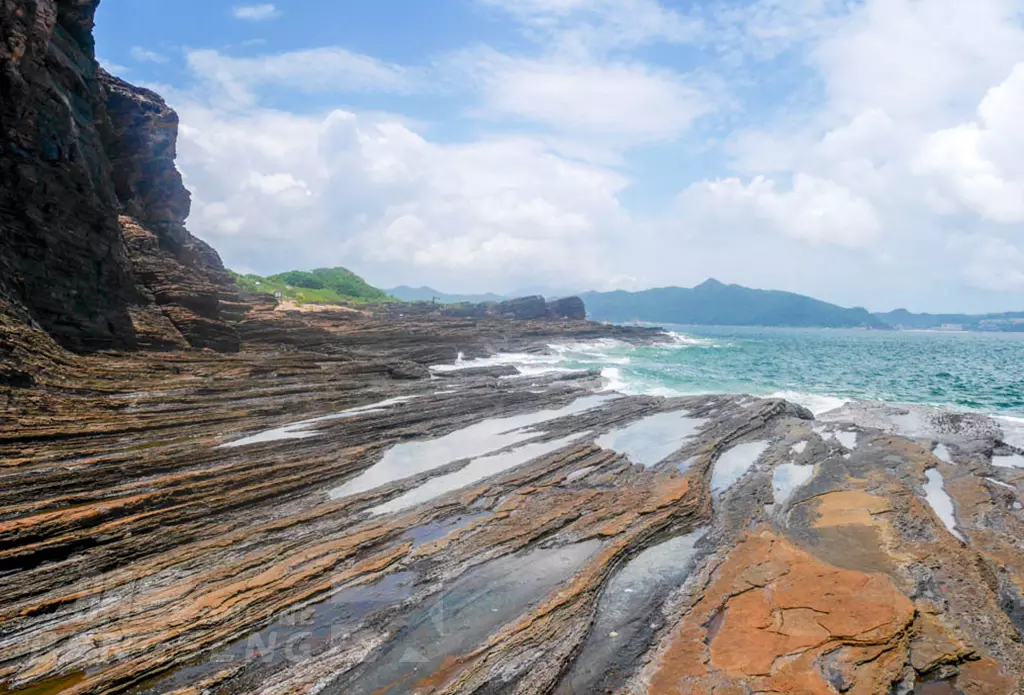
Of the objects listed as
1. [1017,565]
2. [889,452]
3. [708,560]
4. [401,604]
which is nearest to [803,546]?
[708,560]

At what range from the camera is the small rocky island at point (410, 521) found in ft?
29.1

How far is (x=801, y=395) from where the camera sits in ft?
134

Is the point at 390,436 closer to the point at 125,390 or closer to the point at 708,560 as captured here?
the point at 125,390

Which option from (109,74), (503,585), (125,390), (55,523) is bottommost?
(503,585)

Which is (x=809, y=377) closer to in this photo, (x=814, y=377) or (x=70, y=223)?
(x=814, y=377)

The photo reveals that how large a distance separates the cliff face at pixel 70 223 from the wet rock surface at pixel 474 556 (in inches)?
173

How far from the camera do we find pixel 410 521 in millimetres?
14414

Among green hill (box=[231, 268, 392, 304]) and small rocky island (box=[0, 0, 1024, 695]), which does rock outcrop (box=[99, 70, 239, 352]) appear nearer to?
small rocky island (box=[0, 0, 1024, 695])

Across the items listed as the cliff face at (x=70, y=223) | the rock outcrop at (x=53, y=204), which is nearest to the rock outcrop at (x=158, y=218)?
the cliff face at (x=70, y=223)

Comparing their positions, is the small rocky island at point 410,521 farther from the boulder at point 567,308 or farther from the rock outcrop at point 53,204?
→ the boulder at point 567,308

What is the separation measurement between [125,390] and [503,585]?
793 inches

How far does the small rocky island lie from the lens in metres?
8.86

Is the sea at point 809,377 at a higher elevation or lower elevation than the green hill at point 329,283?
lower

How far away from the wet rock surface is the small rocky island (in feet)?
0.24
